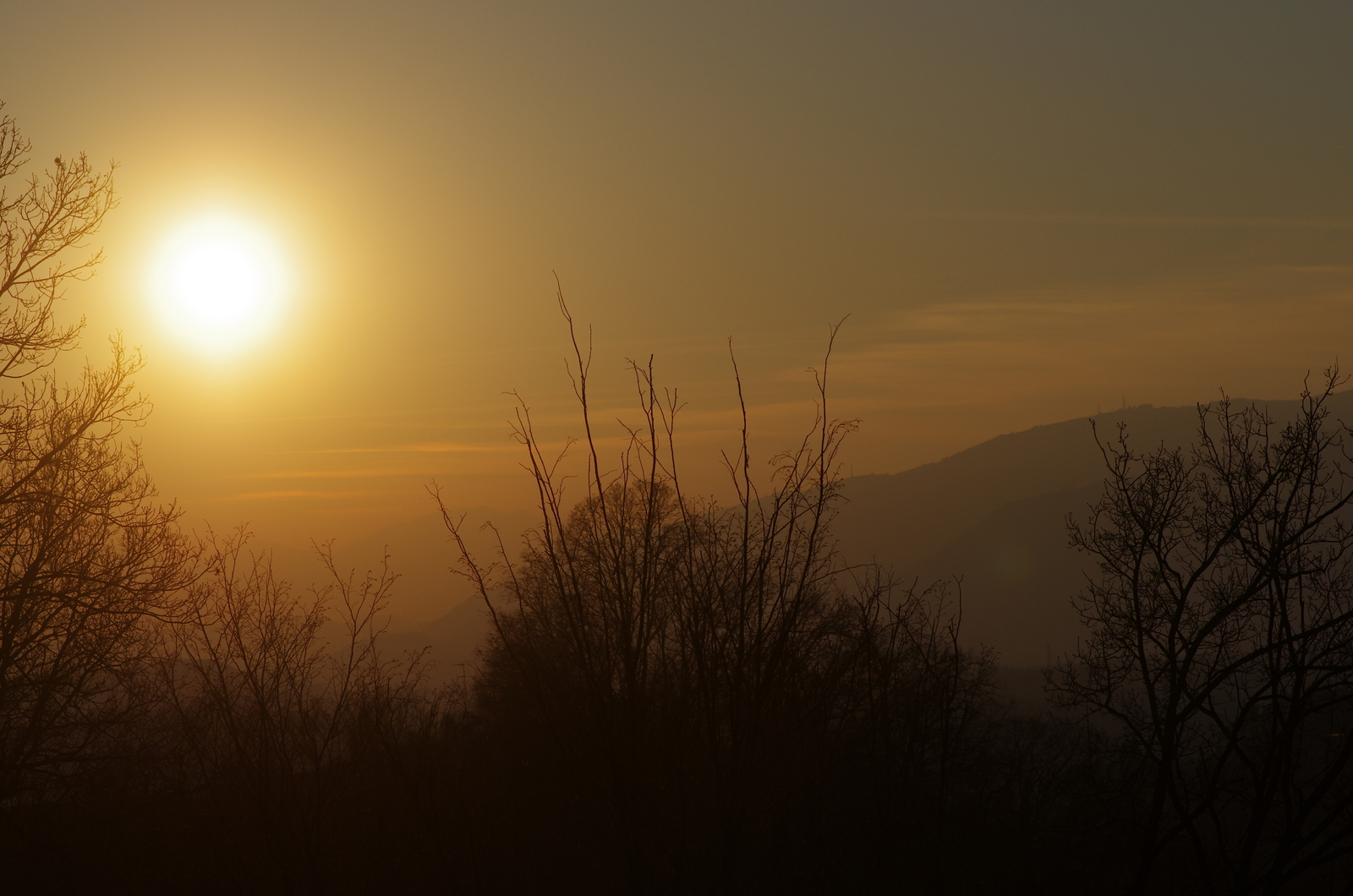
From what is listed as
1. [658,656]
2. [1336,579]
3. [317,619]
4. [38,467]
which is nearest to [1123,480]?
[1336,579]

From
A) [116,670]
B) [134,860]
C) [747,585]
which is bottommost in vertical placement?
[134,860]

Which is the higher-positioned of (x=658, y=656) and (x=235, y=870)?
(x=658, y=656)

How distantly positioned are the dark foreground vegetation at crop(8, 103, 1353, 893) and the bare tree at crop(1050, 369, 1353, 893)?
73 mm

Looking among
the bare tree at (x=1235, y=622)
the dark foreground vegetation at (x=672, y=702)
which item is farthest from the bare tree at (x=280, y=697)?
the bare tree at (x=1235, y=622)

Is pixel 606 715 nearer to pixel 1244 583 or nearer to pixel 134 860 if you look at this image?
pixel 1244 583

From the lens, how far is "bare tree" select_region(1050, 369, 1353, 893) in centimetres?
1186

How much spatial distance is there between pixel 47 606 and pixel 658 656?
421 inches

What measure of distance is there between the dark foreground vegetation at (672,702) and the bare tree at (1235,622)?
7 centimetres

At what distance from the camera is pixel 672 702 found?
242 inches

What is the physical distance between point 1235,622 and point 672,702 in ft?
37.6

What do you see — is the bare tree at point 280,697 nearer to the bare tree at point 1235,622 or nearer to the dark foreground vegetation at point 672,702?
the dark foreground vegetation at point 672,702

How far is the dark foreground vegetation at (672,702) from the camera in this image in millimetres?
5535

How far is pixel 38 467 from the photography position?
1216 centimetres

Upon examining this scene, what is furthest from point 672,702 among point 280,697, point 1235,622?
point 1235,622
